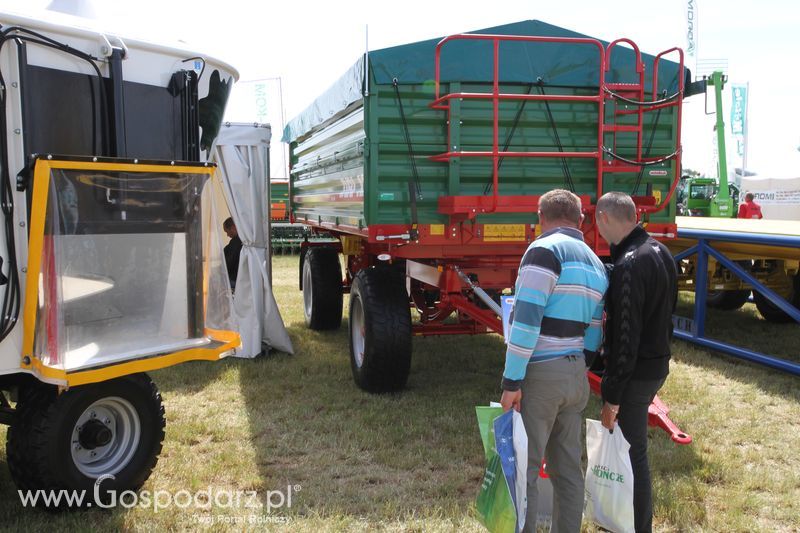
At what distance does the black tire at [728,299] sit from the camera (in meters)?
9.30

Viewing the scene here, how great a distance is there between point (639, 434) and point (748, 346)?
5.35m

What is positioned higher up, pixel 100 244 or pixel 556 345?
pixel 100 244

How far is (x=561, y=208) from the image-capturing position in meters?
2.83

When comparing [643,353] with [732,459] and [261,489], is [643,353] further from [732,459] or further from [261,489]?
[261,489]

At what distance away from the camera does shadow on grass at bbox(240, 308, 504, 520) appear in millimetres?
3693

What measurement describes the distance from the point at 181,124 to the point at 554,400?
236cm

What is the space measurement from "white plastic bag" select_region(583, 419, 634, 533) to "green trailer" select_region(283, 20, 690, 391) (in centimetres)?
176

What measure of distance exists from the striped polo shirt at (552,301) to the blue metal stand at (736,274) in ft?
13.4

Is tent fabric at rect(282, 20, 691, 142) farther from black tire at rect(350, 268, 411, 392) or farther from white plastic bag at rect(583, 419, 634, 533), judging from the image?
white plastic bag at rect(583, 419, 634, 533)

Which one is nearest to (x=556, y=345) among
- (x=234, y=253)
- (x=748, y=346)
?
(x=234, y=253)

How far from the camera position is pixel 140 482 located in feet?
12.0

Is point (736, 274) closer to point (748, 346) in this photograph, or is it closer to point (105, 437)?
point (748, 346)

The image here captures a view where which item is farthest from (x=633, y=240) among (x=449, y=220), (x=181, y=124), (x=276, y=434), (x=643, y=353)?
(x=276, y=434)

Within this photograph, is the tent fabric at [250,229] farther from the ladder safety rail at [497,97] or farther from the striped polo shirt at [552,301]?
the striped polo shirt at [552,301]
